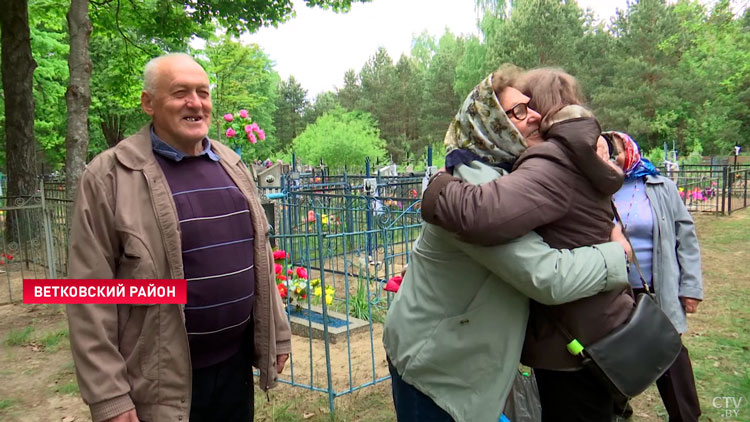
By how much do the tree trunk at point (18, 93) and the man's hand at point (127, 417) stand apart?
1020 centimetres

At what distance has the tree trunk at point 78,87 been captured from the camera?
15.4ft

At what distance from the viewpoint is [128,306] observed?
5.62 feet

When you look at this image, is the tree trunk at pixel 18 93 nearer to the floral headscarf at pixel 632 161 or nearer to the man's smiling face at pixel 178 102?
the man's smiling face at pixel 178 102

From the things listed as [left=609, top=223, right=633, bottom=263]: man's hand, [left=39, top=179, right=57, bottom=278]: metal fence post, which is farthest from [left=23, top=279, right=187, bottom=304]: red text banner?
[left=39, top=179, right=57, bottom=278]: metal fence post

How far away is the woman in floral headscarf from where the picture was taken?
2873mm

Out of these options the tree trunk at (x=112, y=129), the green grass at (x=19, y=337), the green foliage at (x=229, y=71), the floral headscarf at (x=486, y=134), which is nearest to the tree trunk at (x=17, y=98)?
the green grass at (x=19, y=337)

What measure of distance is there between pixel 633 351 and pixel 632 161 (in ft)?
4.86

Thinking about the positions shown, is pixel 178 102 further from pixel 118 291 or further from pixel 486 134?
pixel 486 134

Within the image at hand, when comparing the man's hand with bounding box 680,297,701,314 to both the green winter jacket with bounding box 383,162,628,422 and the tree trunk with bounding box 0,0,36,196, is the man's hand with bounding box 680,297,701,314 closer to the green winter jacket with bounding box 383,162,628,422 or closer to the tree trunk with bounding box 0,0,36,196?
the green winter jacket with bounding box 383,162,628,422

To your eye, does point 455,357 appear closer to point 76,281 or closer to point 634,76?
point 76,281

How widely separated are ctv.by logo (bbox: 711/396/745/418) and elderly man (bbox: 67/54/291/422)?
3.19 meters

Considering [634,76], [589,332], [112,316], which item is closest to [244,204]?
[112,316]

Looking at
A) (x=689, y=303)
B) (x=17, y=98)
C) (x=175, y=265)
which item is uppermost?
(x=17, y=98)

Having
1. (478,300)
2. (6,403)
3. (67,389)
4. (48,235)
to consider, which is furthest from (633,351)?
(48,235)
